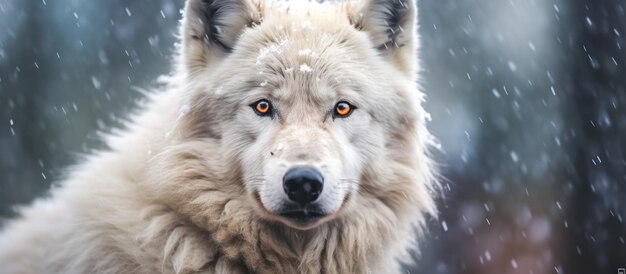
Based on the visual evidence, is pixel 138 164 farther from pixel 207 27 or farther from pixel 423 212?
pixel 423 212

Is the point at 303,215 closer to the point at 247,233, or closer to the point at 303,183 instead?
the point at 303,183

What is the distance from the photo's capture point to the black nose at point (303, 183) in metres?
3.98

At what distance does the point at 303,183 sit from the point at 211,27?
56.8 inches

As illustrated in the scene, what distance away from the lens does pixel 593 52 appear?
830 cm

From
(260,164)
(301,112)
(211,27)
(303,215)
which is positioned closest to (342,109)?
(301,112)

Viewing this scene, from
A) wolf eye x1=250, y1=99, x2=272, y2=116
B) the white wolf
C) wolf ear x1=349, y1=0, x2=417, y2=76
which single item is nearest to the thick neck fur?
the white wolf

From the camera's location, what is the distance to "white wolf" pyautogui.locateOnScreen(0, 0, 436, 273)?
4137 mm

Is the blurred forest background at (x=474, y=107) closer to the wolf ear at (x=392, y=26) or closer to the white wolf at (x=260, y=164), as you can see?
the wolf ear at (x=392, y=26)

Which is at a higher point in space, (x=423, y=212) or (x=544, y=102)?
(x=423, y=212)

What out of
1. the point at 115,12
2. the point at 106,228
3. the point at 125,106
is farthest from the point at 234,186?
the point at 115,12

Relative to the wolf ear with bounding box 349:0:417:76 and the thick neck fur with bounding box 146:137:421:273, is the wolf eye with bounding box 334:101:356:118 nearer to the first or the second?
the thick neck fur with bounding box 146:137:421:273

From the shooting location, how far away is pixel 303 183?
398cm

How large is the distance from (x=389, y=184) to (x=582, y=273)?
4.76 m

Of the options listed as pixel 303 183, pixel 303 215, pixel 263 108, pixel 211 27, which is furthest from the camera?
pixel 211 27
